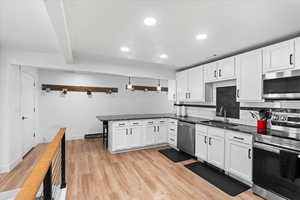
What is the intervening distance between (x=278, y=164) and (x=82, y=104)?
17.4 ft

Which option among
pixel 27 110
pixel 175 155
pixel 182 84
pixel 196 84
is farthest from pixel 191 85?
pixel 27 110

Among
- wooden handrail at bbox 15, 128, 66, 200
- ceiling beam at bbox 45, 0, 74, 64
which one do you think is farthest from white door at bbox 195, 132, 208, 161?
ceiling beam at bbox 45, 0, 74, 64

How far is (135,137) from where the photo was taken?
4.03 meters

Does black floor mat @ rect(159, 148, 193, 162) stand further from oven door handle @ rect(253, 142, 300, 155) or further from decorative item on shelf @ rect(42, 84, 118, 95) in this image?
decorative item on shelf @ rect(42, 84, 118, 95)

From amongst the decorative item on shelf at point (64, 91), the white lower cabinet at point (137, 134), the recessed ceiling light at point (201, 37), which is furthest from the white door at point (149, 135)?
the decorative item on shelf at point (64, 91)

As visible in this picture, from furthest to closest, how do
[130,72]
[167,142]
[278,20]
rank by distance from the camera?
[167,142] → [130,72] → [278,20]

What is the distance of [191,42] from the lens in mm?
2557

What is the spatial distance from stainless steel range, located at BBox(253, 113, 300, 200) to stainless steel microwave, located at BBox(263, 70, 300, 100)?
422 mm

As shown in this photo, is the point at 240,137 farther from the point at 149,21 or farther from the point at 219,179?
the point at 149,21

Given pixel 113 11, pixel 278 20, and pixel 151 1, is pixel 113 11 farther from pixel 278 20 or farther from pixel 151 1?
pixel 278 20

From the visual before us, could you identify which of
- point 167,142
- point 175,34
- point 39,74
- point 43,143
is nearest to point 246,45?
point 175,34

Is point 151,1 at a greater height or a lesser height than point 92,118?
greater

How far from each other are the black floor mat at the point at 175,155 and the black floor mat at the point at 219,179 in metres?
0.35

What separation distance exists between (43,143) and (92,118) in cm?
163
